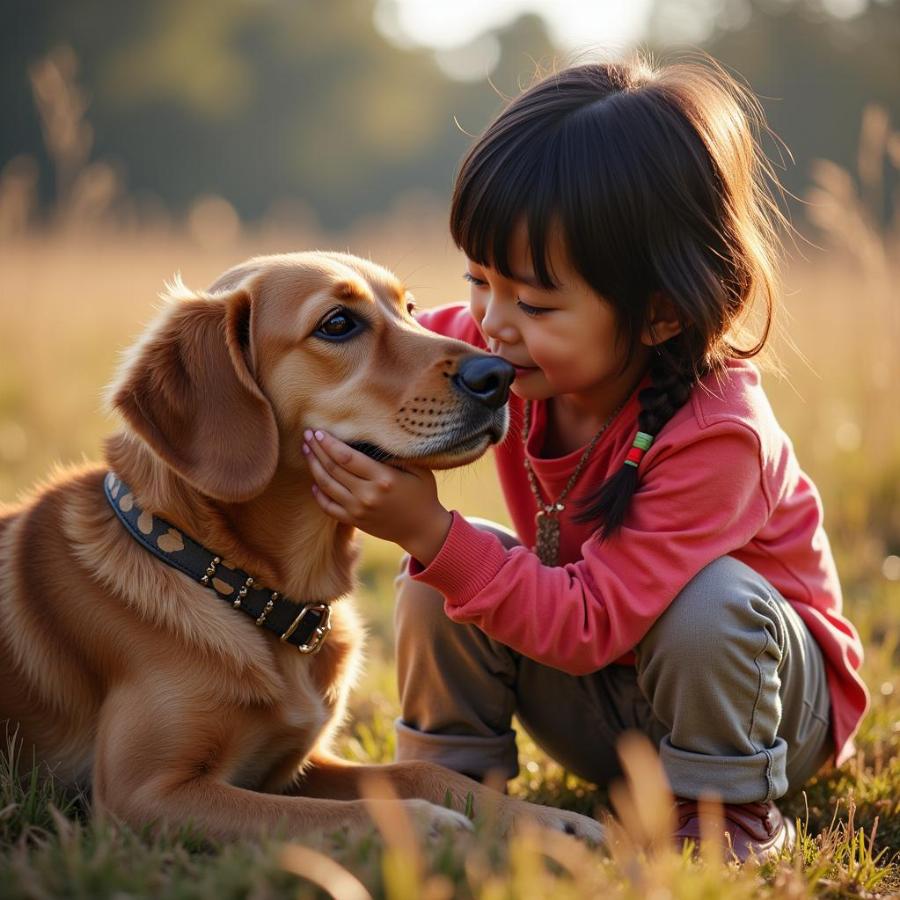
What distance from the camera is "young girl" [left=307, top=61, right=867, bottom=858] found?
8.30 ft

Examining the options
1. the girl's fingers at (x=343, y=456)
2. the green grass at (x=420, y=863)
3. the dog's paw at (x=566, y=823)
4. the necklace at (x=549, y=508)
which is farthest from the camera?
the necklace at (x=549, y=508)

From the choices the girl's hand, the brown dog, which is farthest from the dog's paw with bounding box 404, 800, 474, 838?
the girl's hand

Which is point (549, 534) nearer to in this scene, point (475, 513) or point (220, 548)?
point (220, 548)

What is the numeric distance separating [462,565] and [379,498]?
0.81ft

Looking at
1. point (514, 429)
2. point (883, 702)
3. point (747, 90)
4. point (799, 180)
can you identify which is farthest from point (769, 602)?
point (799, 180)

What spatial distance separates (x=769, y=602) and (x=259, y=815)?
4.12ft

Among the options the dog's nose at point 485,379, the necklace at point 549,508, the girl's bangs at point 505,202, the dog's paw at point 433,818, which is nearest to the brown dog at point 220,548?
the dog's nose at point 485,379

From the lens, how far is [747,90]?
10.1 feet

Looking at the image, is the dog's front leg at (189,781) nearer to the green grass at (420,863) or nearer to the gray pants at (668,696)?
the green grass at (420,863)

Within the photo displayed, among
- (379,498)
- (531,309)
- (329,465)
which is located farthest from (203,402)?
(531,309)

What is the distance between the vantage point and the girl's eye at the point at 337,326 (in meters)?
2.71

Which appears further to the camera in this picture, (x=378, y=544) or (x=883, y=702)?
(x=378, y=544)

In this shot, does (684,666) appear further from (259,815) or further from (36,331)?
(36,331)

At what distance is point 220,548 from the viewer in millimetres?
2576
